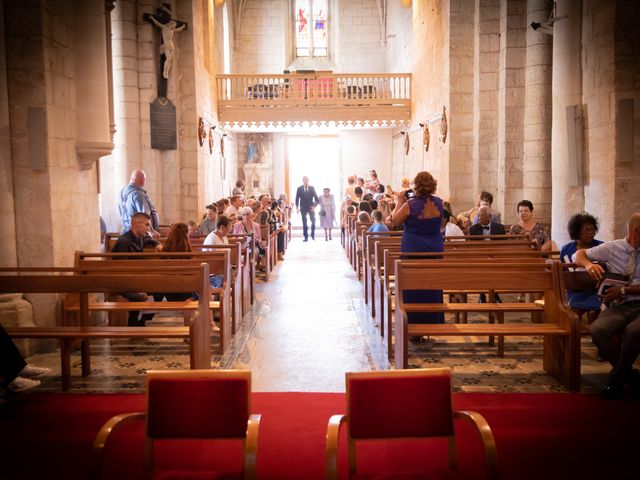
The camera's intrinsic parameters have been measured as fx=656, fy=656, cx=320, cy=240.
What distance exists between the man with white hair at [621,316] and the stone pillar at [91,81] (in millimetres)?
4642

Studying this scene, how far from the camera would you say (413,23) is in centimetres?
1630

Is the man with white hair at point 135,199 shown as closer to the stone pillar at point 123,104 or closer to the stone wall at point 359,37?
the stone pillar at point 123,104

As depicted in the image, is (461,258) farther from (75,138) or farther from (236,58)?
(236,58)

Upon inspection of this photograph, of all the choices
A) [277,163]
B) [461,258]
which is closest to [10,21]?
[461,258]

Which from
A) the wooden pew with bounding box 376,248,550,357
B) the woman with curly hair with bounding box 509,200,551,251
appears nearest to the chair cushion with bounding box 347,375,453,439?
the wooden pew with bounding box 376,248,550,357

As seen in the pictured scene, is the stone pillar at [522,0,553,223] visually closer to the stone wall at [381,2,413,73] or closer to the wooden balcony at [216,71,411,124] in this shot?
the wooden balcony at [216,71,411,124]

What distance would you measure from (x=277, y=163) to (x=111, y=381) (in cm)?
1690

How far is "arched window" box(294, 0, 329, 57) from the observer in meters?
22.6

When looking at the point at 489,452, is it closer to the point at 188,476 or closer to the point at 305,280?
the point at 188,476

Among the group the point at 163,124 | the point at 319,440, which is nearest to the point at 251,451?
the point at 319,440

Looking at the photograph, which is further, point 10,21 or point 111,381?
point 10,21

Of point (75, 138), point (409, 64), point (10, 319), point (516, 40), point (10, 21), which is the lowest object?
point (10, 319)

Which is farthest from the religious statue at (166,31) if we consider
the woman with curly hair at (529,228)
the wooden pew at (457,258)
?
the wooden pew at (457,258)

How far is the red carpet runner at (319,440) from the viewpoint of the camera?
128 inches
